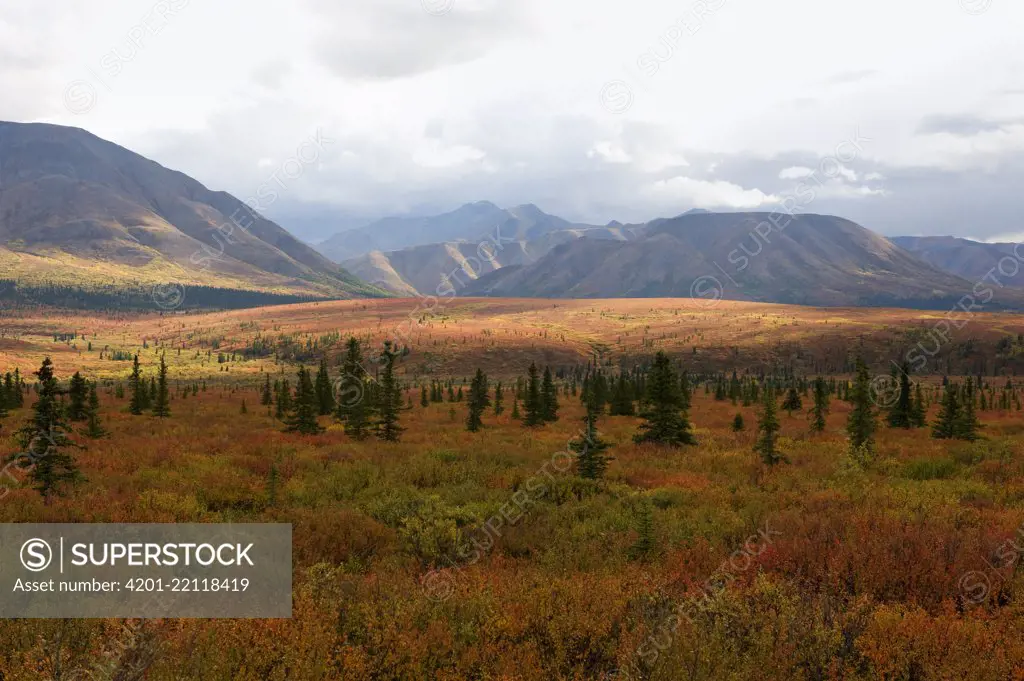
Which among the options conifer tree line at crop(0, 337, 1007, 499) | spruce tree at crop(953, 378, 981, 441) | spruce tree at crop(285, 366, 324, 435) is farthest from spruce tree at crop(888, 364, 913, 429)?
spruce tree at crop(285, 366, 324, 435)

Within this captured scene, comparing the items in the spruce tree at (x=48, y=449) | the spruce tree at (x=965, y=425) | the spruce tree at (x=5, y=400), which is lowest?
the spruce tree at (x=965, y=425)

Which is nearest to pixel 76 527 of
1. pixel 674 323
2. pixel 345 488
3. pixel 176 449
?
pixel 345 488

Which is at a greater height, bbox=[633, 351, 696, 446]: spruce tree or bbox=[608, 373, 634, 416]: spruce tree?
bbox=[633, 351, 696, 446]: spruce tree

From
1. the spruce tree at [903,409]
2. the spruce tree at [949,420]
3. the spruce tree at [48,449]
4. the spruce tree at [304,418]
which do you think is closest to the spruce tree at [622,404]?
the spruce tree at [903,409]

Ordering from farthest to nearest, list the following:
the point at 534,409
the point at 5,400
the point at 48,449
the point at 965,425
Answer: the point at 534,409 < the point at 5,400 < the point at 965,425 < the point at 48,449

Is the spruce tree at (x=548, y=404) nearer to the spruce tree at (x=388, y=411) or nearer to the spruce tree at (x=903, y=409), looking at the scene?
the spruce tree at (x=388, y=411)

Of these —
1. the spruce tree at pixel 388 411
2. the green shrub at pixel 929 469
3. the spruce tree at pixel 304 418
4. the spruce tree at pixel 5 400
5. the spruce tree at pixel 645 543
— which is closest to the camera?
the spruce tree at pixel 645 543

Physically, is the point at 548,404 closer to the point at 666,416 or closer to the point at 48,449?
A: the point at 666,416

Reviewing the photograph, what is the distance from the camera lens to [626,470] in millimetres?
17797

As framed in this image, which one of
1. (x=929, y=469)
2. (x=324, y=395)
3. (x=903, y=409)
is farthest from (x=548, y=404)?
(x=929, y=469)

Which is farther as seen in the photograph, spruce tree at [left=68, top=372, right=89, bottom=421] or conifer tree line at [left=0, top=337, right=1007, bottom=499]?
spruce tree at [left=68, top=372, right=89, bottom=421]

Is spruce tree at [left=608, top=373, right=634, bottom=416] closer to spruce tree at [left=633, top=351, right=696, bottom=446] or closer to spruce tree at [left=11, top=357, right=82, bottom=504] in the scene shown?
spruce tree at [left=633, top=351, right=696, bottom=446]

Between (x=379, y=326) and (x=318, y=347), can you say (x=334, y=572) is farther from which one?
(x=379, y=326)

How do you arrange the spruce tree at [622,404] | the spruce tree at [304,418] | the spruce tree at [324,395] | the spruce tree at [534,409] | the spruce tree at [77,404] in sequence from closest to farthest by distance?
the spruce tree at [304,418], the spruce tree at [77,404], the spruce tree at [534,409], the spruce tree at [324,395], the spruce tree at [622,404]
